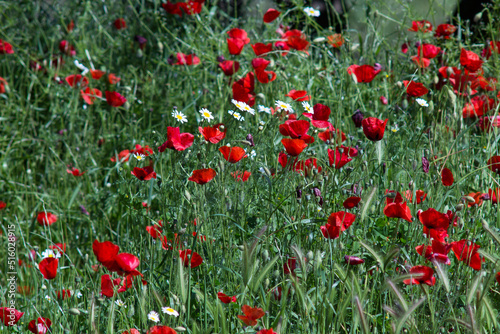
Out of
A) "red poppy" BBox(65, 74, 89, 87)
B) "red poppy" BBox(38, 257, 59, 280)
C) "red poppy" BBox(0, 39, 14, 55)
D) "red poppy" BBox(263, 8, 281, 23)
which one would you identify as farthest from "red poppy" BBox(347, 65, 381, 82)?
"red poppy" BBox(0, 39, 14, 55)

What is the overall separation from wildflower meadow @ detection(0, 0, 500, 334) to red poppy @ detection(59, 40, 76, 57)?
15mm

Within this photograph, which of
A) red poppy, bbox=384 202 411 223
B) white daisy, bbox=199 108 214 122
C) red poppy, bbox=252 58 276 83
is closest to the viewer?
red poppy, bbox=384 202 411 223

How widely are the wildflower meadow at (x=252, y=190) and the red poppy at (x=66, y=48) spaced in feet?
0.05

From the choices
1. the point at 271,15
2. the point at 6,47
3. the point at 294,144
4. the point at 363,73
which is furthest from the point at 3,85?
the point at 294,144

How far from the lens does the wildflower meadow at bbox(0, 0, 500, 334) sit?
4.66 feet

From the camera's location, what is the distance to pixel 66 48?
3.42 metres

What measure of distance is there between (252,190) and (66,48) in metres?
2.06

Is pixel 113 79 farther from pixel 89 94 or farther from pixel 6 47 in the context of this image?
pixel 6 47

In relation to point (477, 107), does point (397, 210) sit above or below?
above

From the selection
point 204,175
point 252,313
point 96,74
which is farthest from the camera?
point 96,74

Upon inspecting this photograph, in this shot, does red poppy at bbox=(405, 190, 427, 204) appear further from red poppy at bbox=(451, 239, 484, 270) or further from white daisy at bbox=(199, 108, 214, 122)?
white daisy at bbox=(199, 108, 214, 122)

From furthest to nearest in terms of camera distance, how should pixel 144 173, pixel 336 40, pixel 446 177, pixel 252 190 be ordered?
pixel 336 40 < pixel 252 190 < pixel 144 173 < pixel 446 177

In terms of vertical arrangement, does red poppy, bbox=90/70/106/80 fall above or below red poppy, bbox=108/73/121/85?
above

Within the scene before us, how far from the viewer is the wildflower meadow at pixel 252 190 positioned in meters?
1.42
